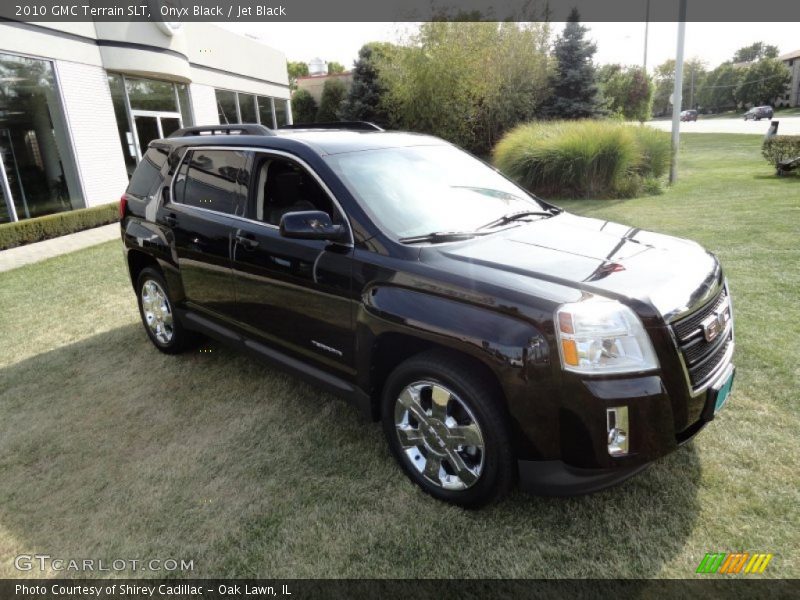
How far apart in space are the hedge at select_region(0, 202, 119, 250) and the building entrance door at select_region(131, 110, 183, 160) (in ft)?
9.90

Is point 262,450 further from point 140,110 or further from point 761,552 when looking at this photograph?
point 140,110

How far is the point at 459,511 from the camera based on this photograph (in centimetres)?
266

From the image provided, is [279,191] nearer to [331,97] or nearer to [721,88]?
[331,97]

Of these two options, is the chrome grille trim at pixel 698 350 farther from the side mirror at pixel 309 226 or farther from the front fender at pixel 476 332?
the side mirror at pixel 309 226

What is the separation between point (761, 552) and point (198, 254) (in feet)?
12.2

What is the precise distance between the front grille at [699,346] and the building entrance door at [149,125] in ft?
51.0

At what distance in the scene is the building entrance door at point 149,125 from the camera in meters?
15.4

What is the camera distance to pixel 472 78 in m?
21.5

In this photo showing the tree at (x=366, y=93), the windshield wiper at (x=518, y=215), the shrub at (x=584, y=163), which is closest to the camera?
the windshield wiper at (x=518, y=215)

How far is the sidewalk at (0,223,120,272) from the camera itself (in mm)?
9222

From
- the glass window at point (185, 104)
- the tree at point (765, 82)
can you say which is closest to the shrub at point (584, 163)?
the glass window at point (185, 104)

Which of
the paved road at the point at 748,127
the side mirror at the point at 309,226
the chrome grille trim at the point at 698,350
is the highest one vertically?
the side mirror at the point at 309,226

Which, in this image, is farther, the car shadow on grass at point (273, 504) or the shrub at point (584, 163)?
the shrub at point (584, 163)

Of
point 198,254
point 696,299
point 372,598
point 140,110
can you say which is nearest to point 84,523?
point 372,598
